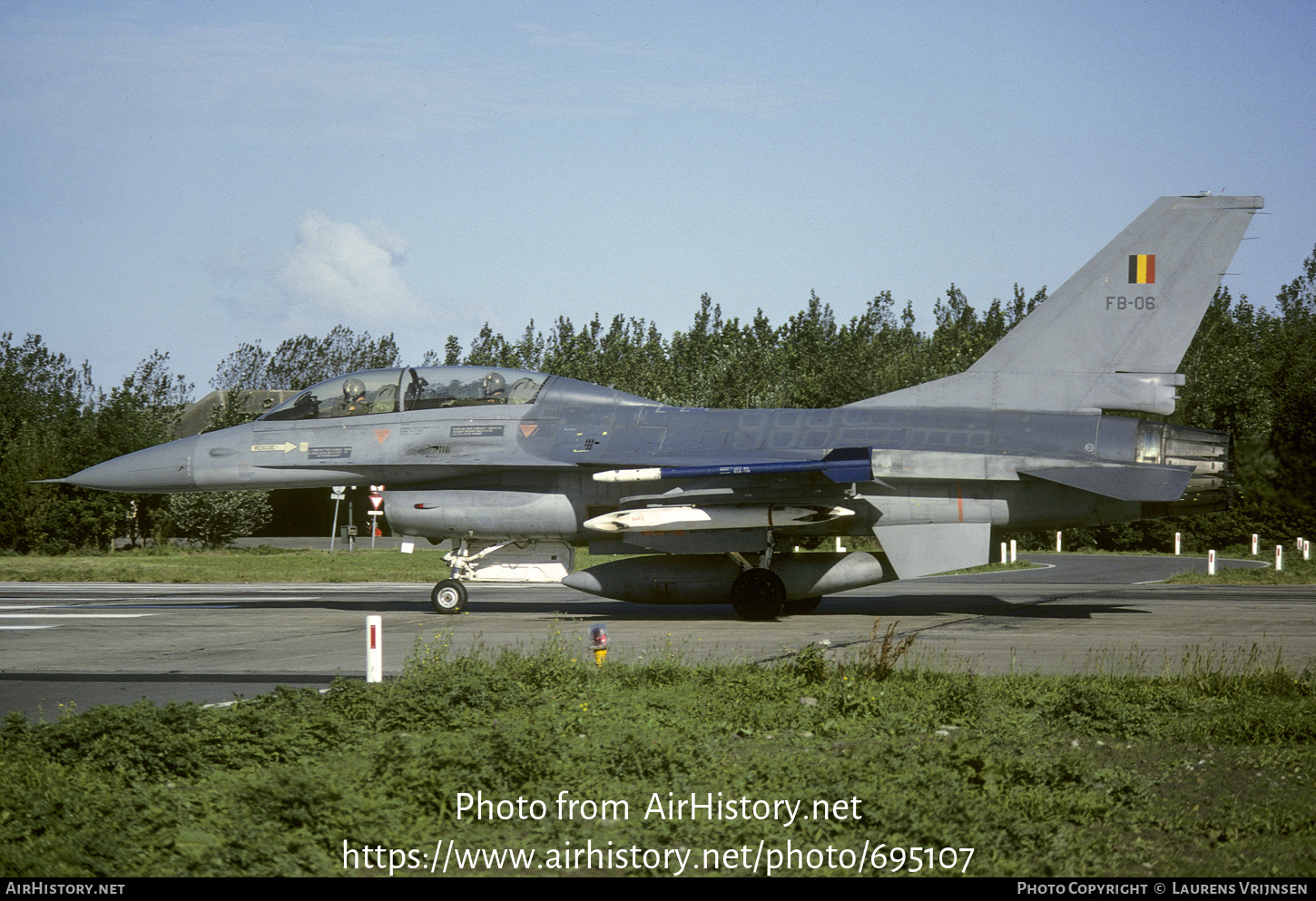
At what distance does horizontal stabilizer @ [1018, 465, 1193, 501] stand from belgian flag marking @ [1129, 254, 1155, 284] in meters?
2.89

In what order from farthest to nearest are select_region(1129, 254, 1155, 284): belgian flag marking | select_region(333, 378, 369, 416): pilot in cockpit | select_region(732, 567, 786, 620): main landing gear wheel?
select_region(333, 378, 369, 416): pilot in cockpit
select_region(732, 567, 786, 620): main landing gear wheel
select_region(1129, 254, 1155, 284): belgian flag marking

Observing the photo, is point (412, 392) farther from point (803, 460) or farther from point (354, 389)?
point (803, 460)

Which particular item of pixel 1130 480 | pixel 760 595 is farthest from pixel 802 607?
pixel 1130 480

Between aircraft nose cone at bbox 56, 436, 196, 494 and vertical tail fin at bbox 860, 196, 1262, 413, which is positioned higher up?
vertical tail fin at bbox 860, 196, 1262, 413

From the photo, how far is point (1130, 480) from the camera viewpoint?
576 inches

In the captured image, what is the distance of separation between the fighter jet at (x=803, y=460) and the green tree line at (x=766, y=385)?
230 cm

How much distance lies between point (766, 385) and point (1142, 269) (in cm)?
3557

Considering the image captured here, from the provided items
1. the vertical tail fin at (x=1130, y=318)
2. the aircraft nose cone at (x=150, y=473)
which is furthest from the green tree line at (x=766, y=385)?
the aircraft nose cone at (x=150, y=473)

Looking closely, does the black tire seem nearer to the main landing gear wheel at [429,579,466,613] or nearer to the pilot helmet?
the main landing gear wheel at [429,579,466,613]

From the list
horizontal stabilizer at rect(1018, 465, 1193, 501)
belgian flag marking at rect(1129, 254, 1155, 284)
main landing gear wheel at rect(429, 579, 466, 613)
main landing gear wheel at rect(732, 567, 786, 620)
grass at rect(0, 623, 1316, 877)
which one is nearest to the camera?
grass at rect(0, 623, 1316, 877)

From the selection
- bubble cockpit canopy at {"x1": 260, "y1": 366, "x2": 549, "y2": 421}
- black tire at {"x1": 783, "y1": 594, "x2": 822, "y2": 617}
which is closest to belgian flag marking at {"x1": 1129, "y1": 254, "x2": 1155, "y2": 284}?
black tire at {"x1": 783, "y1": 594, "x2": 822, "y2": 617}

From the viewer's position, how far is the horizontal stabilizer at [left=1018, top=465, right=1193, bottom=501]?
47.7 feet

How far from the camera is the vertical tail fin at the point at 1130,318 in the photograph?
15289 mm
